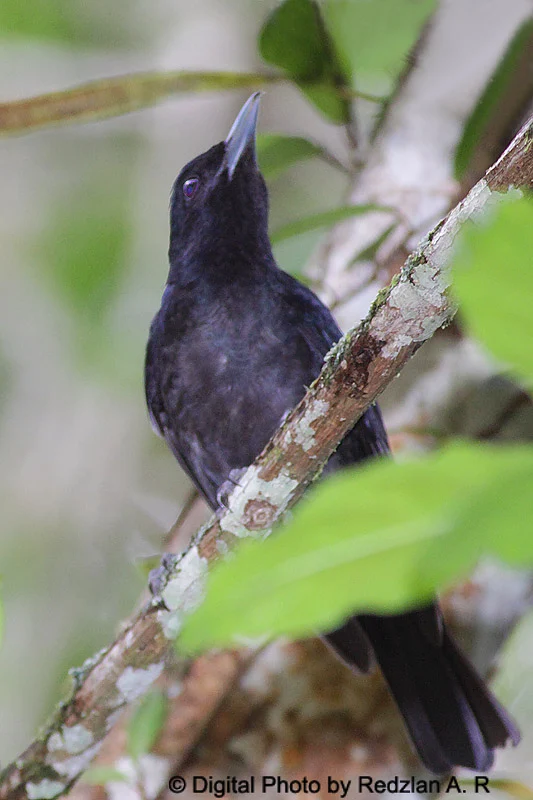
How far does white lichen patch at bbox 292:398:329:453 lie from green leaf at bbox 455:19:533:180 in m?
1.78

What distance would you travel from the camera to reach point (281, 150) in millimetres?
3115

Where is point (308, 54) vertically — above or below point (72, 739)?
above

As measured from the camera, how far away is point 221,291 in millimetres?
2852

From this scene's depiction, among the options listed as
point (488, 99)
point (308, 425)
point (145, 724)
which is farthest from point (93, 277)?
point (308, 425)

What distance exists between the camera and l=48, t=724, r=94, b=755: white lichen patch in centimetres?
228

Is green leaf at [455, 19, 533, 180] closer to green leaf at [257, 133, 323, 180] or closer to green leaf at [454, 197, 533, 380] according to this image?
green leaf at [257, 133, 323, 180]

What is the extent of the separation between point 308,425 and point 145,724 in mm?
1299

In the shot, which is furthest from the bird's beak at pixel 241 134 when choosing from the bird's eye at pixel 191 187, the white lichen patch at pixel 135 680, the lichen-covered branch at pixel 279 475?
the white lichen patch at pixel 135 680

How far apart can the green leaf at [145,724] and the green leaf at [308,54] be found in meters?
2.09

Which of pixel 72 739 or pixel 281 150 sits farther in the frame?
pixel 281 150

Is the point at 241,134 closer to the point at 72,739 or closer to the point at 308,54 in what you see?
the point at 308,54

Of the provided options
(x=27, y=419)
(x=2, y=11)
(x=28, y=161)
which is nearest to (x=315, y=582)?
(x=27, y=419)

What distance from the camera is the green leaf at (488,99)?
3041 mm

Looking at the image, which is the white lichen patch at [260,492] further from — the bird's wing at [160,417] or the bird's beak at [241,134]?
the bird's beak at [241,134]
